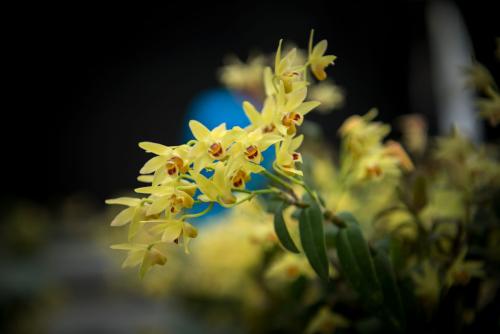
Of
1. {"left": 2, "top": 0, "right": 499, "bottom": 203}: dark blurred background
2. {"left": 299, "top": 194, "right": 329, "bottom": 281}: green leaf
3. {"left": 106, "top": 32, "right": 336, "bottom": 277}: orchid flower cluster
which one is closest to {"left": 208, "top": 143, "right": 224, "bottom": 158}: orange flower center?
{"left": 106, "top": 32, "right": 336, "bottom": 277}: orchid flower cluster

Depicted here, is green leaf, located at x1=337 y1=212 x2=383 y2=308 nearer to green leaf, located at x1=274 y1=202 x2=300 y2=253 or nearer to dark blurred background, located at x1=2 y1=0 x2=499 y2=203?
green leaf, located at x1=274 y1=202 x2=300 y2=253

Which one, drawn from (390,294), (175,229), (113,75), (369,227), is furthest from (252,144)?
(113,75)

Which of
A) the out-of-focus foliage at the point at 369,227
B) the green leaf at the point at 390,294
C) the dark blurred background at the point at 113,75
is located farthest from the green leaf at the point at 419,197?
the dark blurred background at the point at 113,75

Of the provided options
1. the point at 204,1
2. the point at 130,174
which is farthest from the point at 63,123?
the point at 204,1

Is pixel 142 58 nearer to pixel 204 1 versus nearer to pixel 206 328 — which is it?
pixel 204 1

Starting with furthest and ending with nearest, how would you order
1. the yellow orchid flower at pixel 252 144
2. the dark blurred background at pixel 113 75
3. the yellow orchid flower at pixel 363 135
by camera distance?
the dark blurred background at pixel 113 75, the yellow orchid flower at pixel 363 135, the yellow orchid flower at pixel 252 144

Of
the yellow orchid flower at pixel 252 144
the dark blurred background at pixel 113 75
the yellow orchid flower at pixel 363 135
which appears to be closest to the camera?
the yellow orchid flower at pixel 252 144

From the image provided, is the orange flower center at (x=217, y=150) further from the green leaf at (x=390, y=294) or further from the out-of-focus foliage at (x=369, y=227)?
the green leaf at (x=390, y=294)
